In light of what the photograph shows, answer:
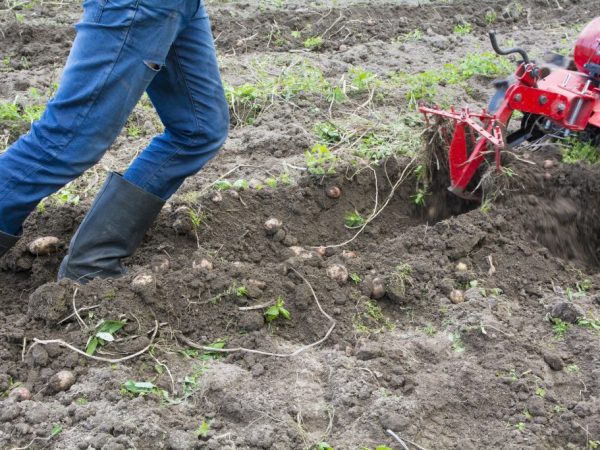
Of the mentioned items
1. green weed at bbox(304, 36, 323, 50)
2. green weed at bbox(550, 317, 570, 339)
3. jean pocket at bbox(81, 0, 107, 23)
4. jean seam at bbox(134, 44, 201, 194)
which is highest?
jean pocket at bbox(81, 0, 107, 23)

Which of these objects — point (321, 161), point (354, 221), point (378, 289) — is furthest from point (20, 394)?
point (321, 161)

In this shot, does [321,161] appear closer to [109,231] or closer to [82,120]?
[109,231]

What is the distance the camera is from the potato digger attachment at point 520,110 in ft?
14.3

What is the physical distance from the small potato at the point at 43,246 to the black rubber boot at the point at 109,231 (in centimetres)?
27

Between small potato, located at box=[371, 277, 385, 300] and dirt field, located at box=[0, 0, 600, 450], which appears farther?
small potato, located at box=[371, 277, 385, 300]

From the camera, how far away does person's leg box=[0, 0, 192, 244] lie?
10.5 feet

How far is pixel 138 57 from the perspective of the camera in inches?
128

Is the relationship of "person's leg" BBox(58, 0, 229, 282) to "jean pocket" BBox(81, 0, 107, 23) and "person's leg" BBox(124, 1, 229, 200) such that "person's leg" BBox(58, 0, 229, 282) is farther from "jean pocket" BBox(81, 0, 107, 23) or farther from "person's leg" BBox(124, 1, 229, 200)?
"jean pocket" BBox(81, 0, 107, 23)

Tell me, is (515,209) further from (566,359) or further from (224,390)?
(224,390)

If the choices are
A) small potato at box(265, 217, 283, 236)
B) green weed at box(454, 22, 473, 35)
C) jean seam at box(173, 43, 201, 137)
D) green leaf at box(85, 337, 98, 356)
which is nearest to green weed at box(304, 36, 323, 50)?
green weed at box(454, 22, 473, 35)

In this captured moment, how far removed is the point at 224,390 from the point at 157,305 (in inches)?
22.4

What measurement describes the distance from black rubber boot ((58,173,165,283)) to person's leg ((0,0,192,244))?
0.41 m

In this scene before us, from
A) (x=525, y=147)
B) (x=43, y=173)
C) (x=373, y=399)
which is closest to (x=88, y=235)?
(x=43, y=173)

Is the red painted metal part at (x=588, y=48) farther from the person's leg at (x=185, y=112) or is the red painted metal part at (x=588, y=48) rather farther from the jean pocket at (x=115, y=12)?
the jean pocket at (x=115, y=12)
